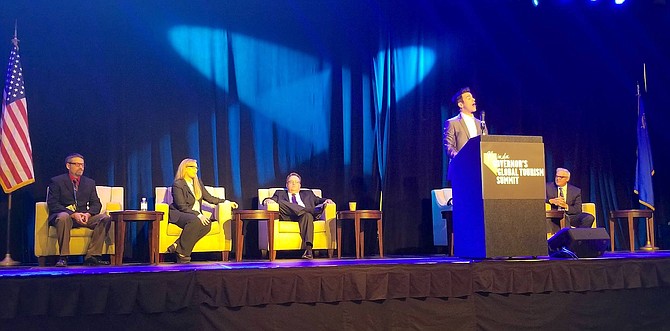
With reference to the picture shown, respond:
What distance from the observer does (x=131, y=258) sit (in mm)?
7102

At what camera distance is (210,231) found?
6566 millimetres

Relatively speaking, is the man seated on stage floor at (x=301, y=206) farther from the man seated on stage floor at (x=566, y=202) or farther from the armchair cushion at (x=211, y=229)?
the man seated on stage floor at (x=566, y=202)

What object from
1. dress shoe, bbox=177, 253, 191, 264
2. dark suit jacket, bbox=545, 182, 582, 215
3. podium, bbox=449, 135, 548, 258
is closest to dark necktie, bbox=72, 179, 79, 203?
dress shoe, bbox=177, 253, 191, 264

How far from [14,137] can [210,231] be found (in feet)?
7.25

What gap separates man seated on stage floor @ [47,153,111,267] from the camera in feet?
19.8

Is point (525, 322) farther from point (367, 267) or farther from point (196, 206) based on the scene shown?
point (196, 206)

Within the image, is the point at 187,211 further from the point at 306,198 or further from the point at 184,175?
the point at 306,198

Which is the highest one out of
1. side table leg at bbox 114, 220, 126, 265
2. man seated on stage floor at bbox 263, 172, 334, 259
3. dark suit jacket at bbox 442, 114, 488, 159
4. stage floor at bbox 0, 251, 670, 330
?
dark suit jacket at bbox 442, 114, 488, 159

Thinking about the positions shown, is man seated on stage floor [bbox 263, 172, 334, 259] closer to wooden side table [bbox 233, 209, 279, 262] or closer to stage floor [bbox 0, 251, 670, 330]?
wooden side table [bbox 233, 209, 279, 262]

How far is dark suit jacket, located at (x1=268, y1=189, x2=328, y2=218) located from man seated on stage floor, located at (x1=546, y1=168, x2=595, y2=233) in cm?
270

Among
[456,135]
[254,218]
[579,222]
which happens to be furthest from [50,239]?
[579,222]

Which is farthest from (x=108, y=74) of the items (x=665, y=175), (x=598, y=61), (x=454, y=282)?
(x=665, y=175)

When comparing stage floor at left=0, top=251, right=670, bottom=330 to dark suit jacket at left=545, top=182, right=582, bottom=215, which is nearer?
stage floor at left=0, top=251, right=670, bottom=330

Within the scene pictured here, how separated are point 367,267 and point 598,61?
6.62 meters
